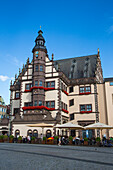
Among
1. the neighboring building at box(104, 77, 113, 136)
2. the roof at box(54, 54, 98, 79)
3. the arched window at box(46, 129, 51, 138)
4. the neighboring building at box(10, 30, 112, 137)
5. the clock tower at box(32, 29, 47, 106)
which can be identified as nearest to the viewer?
the arched window at box(46, 129, 51, 138)

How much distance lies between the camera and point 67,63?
50.9m

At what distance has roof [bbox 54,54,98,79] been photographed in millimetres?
46250

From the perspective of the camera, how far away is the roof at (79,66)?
4625 centimetres

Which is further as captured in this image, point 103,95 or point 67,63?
point 67,63

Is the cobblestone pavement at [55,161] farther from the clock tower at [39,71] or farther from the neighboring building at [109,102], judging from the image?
the neighboring building at [109,102]

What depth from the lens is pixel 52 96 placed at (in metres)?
40.3

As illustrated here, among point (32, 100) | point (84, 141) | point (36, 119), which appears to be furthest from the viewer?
point (32, 100)

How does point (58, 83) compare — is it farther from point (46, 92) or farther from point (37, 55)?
point (37, 55)

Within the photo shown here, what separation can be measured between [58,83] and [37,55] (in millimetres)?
7955

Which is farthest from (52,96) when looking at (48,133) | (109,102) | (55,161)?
(55,161)

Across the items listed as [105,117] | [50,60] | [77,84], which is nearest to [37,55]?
[50,60]

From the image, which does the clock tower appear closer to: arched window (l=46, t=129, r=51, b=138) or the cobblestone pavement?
arched window (l=46, t=129, r=51, b=138)

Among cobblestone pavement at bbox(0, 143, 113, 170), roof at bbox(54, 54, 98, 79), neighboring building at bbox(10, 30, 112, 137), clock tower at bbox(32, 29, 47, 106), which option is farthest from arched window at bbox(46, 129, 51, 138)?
cobblestone pavement at bbox(0, 143, 113, 170)

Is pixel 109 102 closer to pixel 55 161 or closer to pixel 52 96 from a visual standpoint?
pixel 52 96
